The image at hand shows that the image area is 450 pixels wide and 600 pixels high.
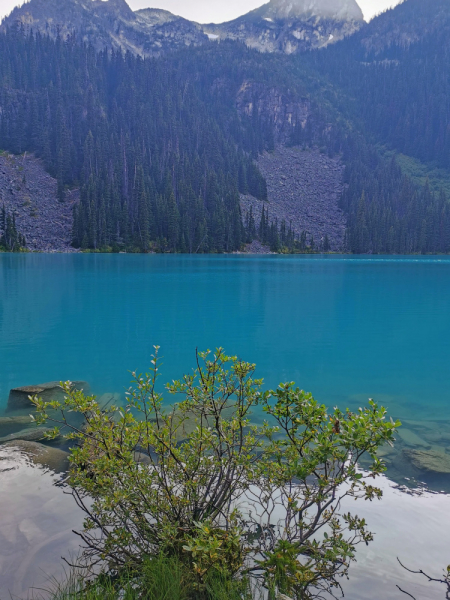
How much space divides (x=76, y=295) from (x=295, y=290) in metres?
19.7

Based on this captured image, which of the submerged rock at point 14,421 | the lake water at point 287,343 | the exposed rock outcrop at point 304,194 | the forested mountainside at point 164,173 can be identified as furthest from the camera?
the exposed rock outcrop at point 304,194

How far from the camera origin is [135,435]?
15.6 ft

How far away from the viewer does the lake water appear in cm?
860

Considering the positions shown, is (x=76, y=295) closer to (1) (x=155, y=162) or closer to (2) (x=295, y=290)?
(2) (x=295, y=290)

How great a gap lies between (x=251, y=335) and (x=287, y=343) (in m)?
2.36

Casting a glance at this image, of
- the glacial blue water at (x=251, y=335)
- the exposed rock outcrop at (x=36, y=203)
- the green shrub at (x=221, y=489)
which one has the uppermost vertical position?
the exposed rock outcrop at (x=36, y=203)

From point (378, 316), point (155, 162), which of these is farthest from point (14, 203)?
point (378, 316)

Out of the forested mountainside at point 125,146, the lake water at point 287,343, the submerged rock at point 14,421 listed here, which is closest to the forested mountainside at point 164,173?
the forested mountainside at point 125,146

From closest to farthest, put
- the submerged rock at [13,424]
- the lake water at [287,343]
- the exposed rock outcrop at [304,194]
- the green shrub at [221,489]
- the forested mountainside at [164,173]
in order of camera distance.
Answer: the green shrub at [221,489] < the lake water at [287,343] < the submerged rock at [13,424] < the forested mountainside at [164,173] < the exposed rock outcrop at [304,194]

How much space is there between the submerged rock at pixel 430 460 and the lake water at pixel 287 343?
0.58 ft

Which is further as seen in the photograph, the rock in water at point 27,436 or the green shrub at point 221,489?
the rock in water at point 27,436

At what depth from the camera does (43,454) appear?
7859mm

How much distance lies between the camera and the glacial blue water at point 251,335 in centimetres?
1462

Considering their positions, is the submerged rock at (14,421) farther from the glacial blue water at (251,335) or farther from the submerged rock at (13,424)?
the glacial blue water at (251,335)
